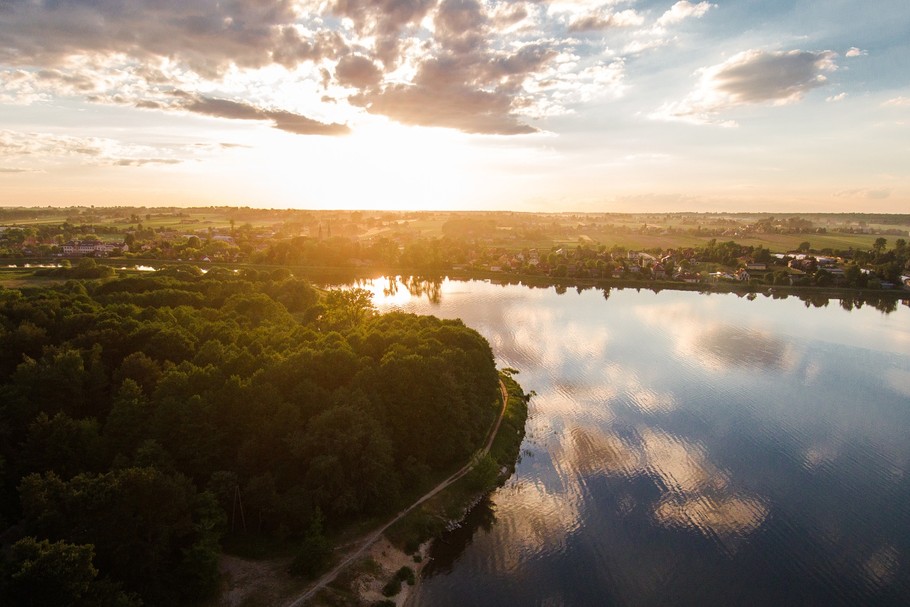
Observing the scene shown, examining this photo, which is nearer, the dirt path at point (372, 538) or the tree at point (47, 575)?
the tree at point (47, 575)

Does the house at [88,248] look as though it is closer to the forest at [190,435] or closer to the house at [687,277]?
the forest at [190,435]

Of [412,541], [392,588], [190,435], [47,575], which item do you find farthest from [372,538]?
[47,575]

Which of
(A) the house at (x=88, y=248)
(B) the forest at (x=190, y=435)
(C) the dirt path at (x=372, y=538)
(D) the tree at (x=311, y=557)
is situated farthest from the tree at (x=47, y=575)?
(A) the house at (x=88, y=248)

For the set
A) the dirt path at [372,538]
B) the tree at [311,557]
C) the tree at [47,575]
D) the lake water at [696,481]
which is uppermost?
the tree at [47,575]

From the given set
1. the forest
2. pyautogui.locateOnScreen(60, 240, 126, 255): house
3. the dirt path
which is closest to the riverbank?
the dirt path

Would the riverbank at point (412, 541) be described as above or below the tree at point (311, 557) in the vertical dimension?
below

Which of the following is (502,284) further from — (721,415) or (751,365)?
(721,415)

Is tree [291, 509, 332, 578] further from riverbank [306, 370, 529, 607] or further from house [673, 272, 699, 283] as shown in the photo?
house [673, 272, 699, 283]

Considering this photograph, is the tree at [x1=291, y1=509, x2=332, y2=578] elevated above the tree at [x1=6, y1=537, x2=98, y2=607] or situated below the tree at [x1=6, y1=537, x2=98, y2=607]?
below
